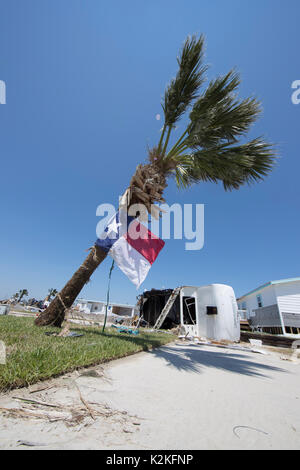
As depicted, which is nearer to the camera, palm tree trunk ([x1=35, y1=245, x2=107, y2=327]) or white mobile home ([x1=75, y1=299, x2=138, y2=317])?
palm tree trunk ([x1=35, y1=245, x2=107, y2=327])

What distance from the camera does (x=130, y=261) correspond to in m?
5.23

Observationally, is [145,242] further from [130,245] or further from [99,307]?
[99,307]

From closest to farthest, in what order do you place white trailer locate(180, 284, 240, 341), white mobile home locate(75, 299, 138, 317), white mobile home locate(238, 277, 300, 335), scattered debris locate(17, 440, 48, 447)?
scattered debris locate(17, 440, 48, 447), white trailer locate(180, 284, 240, 341), white mobile home locate(238, 277, 300, 335), white mobile home locate(75, 299, 138, 317)

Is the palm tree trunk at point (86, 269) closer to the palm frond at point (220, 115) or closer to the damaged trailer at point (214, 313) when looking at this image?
the palm frond at point (220, 115)

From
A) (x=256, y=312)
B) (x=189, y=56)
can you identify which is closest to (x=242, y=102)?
(x=189, y=56)

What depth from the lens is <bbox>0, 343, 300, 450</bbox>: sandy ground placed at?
963mm

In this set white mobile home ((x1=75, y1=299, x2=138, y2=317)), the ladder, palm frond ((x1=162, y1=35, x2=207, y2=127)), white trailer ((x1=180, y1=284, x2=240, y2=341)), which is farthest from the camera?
white mobile home ((x1=75, y1=299, x2=138, y2=317))

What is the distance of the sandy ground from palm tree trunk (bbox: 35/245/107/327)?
2.99 m

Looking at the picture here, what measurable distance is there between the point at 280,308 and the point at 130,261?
1601 cm

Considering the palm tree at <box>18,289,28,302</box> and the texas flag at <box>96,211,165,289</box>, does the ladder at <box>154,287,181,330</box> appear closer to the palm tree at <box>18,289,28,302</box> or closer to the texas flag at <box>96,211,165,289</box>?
the texas flag at <box>96,211,165,289</box>

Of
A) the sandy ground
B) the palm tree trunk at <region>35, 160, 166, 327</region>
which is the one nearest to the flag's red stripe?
the palm tree trunk at <region>35, 160, 166, 327</region>

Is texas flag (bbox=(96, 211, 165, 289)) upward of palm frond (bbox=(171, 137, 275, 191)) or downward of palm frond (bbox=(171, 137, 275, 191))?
downward

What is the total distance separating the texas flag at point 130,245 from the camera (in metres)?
5.07
